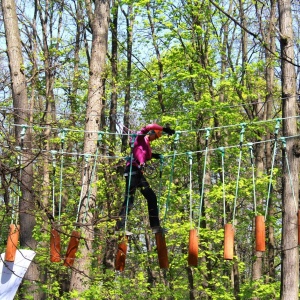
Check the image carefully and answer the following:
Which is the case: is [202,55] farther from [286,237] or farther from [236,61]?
[286,237]

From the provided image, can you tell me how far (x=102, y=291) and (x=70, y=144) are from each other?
578 cm

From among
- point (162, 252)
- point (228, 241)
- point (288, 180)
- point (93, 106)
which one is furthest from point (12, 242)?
point (288, 180)

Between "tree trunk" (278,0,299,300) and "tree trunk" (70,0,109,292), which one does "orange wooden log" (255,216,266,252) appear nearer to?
"tree trunk" (278,0,299,300)

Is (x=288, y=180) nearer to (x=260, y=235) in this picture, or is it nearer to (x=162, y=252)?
(x=260, y=235)

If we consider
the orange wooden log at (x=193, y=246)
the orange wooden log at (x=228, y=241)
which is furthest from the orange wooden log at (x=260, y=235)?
the orange wooden log at (x=193, y=246)

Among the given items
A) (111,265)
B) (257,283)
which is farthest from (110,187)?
(257,283)

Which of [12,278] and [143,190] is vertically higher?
[143,190]

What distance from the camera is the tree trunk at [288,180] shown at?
26.9ft

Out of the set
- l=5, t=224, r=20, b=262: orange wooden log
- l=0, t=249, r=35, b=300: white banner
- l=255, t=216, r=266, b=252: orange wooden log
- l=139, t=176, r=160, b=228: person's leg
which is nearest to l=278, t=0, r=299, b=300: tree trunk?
l=255, t=216, r=266, b=252: orange wooden log

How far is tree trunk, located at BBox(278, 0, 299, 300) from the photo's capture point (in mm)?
8195

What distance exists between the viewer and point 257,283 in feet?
42.8

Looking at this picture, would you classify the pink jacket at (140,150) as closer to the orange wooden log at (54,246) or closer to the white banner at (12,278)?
the orange wooden log at (54,246)

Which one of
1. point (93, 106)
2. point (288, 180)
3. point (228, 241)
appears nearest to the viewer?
point (228, 241)

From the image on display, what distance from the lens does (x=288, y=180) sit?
27.3ft
